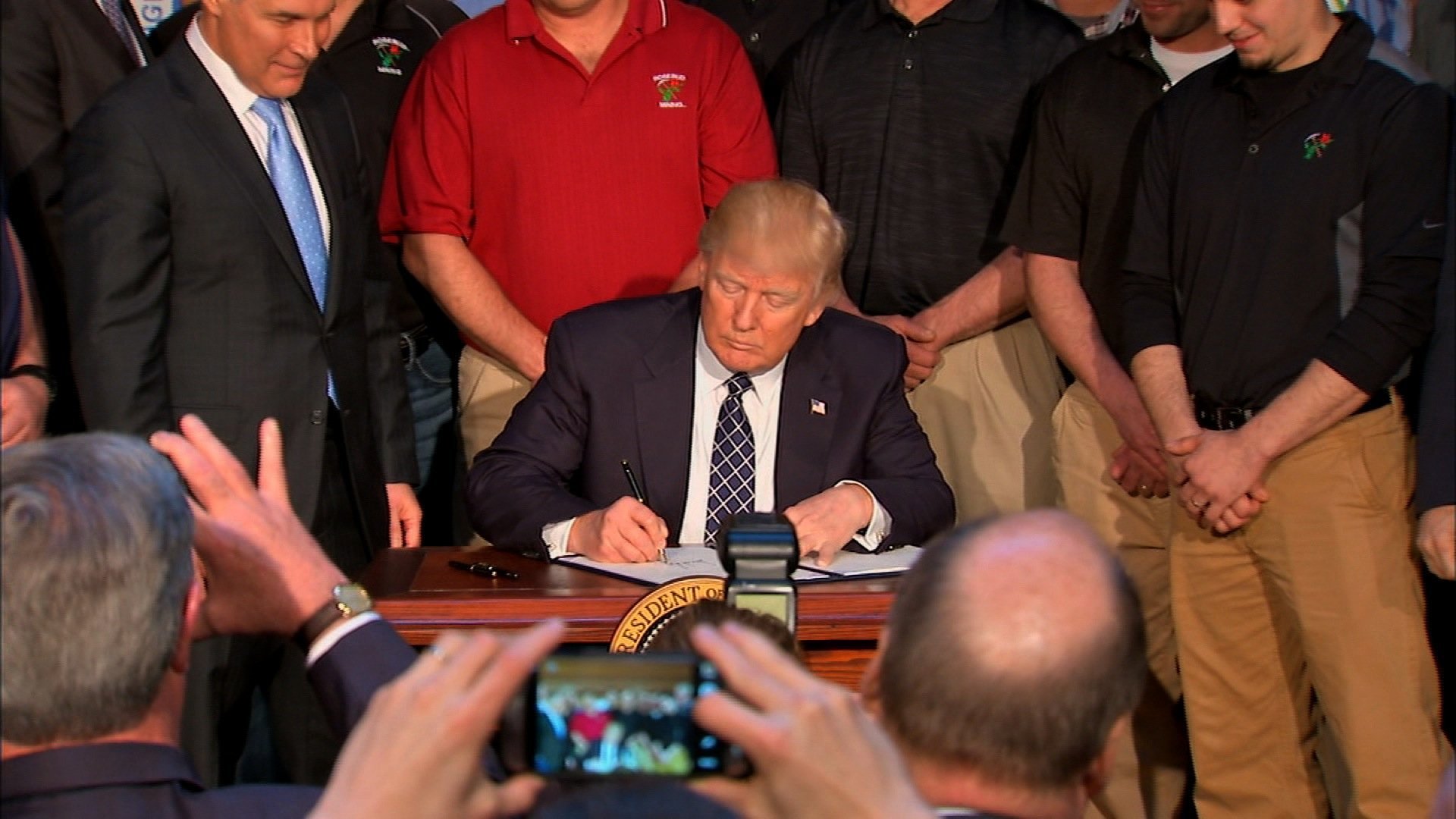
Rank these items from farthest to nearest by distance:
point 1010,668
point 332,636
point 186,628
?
Answer: point 332,636, point 186,628, point 1010,668

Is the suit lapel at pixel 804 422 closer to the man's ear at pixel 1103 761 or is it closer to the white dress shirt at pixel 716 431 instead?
the white dress shirt at pixel 716 431

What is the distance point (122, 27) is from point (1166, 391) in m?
2.41

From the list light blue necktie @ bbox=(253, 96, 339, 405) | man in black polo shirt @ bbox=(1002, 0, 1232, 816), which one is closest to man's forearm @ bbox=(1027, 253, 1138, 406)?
man in black polo shirt @ bbox=(1002, 0, 1232, 816)

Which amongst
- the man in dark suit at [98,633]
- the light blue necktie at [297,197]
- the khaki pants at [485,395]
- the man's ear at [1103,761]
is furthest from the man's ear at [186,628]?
the khaki pants at [485,395]

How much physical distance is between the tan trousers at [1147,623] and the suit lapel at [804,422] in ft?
2.62

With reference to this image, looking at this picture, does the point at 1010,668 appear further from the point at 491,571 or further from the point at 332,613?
the point at 491,571

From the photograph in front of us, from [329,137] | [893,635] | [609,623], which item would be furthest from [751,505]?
[893,635]

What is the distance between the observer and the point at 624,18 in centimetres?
450

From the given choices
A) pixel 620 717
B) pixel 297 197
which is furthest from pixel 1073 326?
pixel 620 717

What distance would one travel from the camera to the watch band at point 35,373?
11.3 ft

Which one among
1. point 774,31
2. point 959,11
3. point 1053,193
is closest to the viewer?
point 1053,193

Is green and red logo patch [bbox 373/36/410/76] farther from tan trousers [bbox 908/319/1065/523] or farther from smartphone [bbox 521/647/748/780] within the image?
smartphone [bbox 521/647/748/780]

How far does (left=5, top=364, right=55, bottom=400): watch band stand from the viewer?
344cm

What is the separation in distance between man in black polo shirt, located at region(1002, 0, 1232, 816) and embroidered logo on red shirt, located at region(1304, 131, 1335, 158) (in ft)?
1.95
